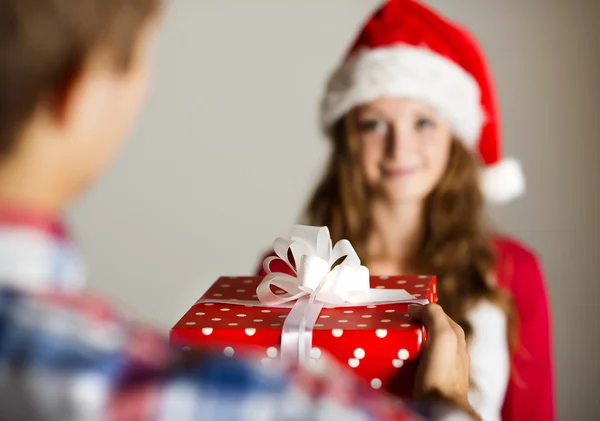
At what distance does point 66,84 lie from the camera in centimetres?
41

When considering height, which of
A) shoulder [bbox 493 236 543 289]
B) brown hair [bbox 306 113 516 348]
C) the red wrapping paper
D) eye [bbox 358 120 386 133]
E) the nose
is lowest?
shoulder [bbox 493 236 543 289]

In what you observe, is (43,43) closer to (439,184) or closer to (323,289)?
(323,289)

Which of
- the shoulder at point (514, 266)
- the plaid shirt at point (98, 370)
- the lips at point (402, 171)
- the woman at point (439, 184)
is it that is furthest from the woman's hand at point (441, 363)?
the shoulder at point (514, 266)

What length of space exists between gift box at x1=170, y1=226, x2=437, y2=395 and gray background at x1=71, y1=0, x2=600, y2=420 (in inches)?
50.1

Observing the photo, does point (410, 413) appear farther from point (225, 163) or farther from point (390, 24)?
point (225, 163)

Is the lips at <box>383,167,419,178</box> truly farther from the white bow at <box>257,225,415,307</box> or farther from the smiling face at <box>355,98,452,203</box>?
the white bow at <box>257,225,415,307</box>

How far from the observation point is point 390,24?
147cm

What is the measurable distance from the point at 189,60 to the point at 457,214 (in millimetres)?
978

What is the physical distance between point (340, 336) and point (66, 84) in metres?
0.39

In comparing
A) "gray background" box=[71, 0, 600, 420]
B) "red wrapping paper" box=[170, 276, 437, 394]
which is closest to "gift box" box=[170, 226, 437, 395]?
"red wrapping paper" box=[170, 276, 437, 394]

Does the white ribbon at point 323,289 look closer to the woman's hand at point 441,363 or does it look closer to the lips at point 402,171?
the woman's hand at point 441,363

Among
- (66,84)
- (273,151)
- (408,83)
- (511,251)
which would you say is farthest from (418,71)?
(66,84)

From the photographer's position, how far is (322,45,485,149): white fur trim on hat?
1.42 m

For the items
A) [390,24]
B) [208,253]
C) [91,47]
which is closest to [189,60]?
[208,253]
